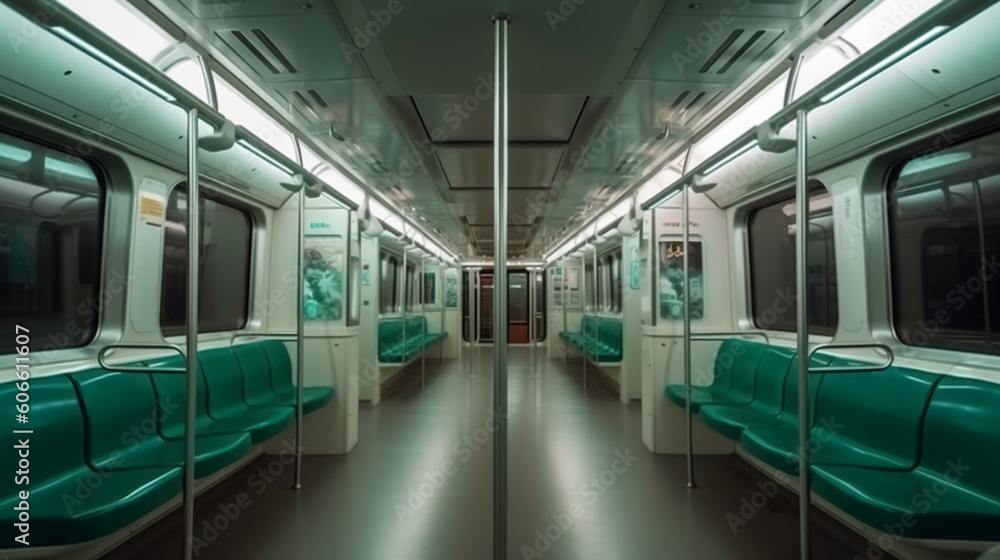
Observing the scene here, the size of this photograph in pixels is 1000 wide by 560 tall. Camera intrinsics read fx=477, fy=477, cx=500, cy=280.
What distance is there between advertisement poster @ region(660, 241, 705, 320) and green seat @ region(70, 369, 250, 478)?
391 cm

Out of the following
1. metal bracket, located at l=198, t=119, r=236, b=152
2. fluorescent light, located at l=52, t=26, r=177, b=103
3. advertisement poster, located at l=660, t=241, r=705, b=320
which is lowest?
advertisement poster, located at l=660, t=241, r=705, b=320

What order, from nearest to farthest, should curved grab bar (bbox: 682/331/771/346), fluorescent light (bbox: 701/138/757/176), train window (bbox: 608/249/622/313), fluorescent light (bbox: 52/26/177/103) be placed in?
fluorescent light (bbox: 52/26/177/103) < fluorescent light (bbox: 701/138/757/176) < curved grab bar (bbox: 682/331/771/346) < train window (bbox: 608/249/622/313)


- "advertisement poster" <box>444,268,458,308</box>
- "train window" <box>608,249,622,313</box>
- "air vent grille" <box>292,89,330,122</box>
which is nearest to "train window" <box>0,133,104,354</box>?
"air vent grille" <box>292,89,330,122</box>

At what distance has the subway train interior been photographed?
205cm

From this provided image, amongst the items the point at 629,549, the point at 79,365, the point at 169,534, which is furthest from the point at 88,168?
the point at 629,549

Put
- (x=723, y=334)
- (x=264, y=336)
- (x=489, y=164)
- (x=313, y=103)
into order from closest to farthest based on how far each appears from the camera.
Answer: (x=313, y=103) < (x=723, y=334) < (x=264, y=336) < (x=489, y=164)

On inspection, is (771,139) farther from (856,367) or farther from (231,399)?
(231,399)

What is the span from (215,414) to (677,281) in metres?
4.36

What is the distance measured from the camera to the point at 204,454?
2.57m

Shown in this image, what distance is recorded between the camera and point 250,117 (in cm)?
341

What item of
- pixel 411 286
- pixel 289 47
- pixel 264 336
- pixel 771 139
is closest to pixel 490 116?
pixel 289 47

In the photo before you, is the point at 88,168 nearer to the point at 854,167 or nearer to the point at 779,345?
the point at 854,167

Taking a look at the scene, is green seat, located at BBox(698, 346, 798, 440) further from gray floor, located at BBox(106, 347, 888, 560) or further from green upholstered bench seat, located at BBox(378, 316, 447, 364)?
green upholstered bench seat, located at BBox(378, 316, 447, 364)

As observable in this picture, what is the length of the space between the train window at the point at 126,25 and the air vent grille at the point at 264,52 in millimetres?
391
